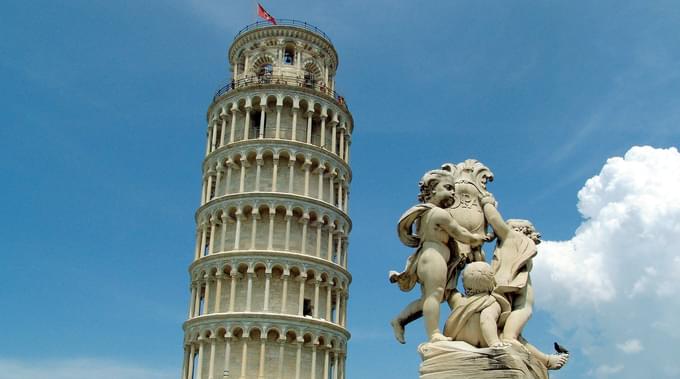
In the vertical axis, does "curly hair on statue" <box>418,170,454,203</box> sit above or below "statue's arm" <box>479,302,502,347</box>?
above

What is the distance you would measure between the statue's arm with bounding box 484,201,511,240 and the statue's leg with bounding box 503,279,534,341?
549 millimetres

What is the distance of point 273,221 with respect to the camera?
5147 centimetres

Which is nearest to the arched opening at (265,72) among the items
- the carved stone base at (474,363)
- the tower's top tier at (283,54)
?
the tower's top tier at (283,54)

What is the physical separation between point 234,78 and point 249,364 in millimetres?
21971

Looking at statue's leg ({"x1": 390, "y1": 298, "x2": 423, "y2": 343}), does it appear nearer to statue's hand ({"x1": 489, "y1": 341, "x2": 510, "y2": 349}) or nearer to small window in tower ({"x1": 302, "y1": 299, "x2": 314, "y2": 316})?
statue's hand ({"x1": 489, "y1": 341, "x2": 510, "y2": 349})

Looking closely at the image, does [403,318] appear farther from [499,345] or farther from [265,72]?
[265,72]

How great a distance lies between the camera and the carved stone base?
656 cm

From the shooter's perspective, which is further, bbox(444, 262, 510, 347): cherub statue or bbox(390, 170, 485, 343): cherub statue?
bbox(390, 170, 485, 343): cherub statue

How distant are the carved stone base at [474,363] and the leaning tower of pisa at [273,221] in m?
42.1

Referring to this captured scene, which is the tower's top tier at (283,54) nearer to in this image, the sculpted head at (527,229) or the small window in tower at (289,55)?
the small window in tower at (289,55)

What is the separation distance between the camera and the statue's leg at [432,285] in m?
7.27

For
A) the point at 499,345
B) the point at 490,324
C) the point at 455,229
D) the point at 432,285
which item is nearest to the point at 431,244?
the point at 455,229

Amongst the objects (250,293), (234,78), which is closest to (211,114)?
(234,78)

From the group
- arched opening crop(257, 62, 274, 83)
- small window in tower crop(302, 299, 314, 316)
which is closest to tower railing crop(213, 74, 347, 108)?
arched opening crop(257, 62, 274, 83)
